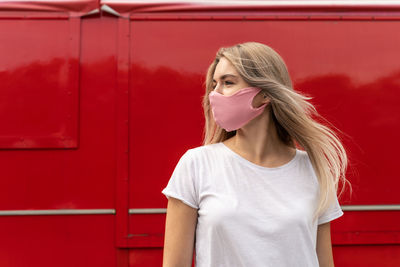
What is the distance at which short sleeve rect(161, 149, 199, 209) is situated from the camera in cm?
118

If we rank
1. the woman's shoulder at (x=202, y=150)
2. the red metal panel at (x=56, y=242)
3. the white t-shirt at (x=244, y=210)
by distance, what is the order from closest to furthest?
the white t-shirt at (x=244, y=210) < the woman's shoulder at (x=202, y=150) < the red metal panel at (x=56, y=242)

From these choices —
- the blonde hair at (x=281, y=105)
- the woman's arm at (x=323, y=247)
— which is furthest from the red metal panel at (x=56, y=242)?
the woman's arm at (x=323, y=247)

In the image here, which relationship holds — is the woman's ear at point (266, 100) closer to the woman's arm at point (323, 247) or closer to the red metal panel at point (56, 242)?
the woman's arm at point (323, 247)

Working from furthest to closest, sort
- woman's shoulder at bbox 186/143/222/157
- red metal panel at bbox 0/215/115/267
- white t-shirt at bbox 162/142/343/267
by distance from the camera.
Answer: red metal panel at bbox 0/215/115/267 → woman's shoulder at bbox 186/143/222/157 → white t-shirt at bbox 162/142/343/267

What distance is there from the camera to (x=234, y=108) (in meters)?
1.32

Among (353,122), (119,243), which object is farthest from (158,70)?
(353,122)

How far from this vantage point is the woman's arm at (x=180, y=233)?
118 centimetres

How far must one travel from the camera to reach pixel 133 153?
2.43 metres

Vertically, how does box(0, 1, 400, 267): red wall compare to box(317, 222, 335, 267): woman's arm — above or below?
above

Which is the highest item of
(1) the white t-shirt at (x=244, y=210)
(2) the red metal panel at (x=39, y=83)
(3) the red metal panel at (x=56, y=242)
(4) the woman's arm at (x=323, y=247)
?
(2) the red metal panel at (x=39, y=83)

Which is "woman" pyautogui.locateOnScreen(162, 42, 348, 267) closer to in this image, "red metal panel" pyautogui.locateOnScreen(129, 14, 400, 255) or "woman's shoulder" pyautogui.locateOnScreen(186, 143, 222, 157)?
"woman's shoulder" pyautogui.locateOnScreen(186, 143, 222, 157)

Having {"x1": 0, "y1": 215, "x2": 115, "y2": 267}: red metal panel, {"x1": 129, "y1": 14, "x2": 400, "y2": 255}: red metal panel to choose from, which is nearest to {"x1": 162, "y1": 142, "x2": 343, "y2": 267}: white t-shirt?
{"x1": 129, "y1": 14, "x2": 400, "y2": 255}: red metal panel

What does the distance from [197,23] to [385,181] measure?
1.52 m

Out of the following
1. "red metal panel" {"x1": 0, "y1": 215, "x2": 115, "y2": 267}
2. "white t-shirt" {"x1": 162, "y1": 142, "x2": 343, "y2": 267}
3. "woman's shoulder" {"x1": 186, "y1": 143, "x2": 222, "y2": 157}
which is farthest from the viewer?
"red metal panel" {"x1": 0, "y1": 215, "x2": 115, "y2": 267}
